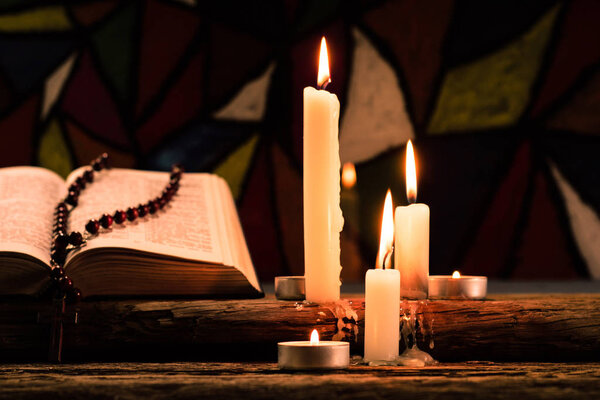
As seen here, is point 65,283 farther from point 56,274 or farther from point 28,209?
point 28,209

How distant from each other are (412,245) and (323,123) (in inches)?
7.4

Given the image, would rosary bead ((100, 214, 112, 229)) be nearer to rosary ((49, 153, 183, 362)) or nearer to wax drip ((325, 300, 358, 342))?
rosary ((49, 153, 183, 362))

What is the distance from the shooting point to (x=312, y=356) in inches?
26.7

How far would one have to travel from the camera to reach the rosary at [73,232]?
30.8 inches

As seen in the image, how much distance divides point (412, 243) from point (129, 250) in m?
0.36

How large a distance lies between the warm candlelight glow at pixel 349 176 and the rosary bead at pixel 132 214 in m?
0.50

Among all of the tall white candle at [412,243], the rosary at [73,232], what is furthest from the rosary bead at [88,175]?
the tall white candle at [412,243]

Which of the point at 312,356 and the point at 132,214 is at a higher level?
the point at 132,214

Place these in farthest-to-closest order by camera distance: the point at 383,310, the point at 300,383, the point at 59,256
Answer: the point at 59,256
the point at 383,310
the point at 300,383

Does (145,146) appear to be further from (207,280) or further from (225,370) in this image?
(225,370)

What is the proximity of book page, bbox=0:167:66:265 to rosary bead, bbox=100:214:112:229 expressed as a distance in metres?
0.07

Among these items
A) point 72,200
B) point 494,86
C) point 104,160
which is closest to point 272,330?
point 72,200

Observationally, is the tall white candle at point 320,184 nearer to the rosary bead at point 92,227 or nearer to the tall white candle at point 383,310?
the tall white candle at point 383,310

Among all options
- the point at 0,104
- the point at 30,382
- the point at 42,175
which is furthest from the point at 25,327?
the point at 0,104
